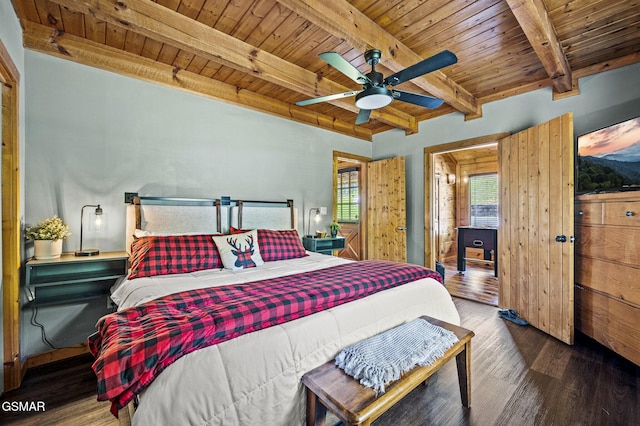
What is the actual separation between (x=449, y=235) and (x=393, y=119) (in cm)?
433

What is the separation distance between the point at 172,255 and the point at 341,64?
2.00 meters

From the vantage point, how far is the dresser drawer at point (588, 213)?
2.59m

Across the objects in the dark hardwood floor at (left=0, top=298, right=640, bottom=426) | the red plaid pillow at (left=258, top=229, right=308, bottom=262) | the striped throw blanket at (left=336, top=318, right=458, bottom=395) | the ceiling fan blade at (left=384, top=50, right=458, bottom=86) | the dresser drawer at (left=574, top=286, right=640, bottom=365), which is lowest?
the dark hardwood floor at (left=0, top=298, right=640, bottom=426)

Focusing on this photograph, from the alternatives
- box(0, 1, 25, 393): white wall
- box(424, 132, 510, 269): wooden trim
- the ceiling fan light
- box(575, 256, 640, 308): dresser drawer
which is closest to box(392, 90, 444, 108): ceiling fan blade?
the ceiling fan light

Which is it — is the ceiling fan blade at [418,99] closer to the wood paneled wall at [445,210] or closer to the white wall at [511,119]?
the white wall at [511,119]

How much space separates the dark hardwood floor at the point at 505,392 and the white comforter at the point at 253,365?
574 millimetres

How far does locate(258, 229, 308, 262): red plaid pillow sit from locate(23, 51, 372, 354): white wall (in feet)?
2.72

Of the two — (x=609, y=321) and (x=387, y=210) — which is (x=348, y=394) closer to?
(x=609, y=321)

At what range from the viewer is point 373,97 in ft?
7.34

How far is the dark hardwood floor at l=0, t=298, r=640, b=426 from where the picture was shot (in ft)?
5.56

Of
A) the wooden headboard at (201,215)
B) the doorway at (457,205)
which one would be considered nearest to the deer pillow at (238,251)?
the wooden headboard at (201,215)

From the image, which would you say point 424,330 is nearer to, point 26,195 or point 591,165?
point 591,165

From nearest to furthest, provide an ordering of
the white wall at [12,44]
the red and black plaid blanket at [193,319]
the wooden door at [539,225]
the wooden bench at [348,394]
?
the red and black plaid blanket at [193,319]
the wooden bench at [348,394]
the white wall at [12,44]
the wooden door at [539,225]

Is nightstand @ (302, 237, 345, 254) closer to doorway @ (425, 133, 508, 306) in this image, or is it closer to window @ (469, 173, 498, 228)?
doorway @ (425, 133, 508, 306)
